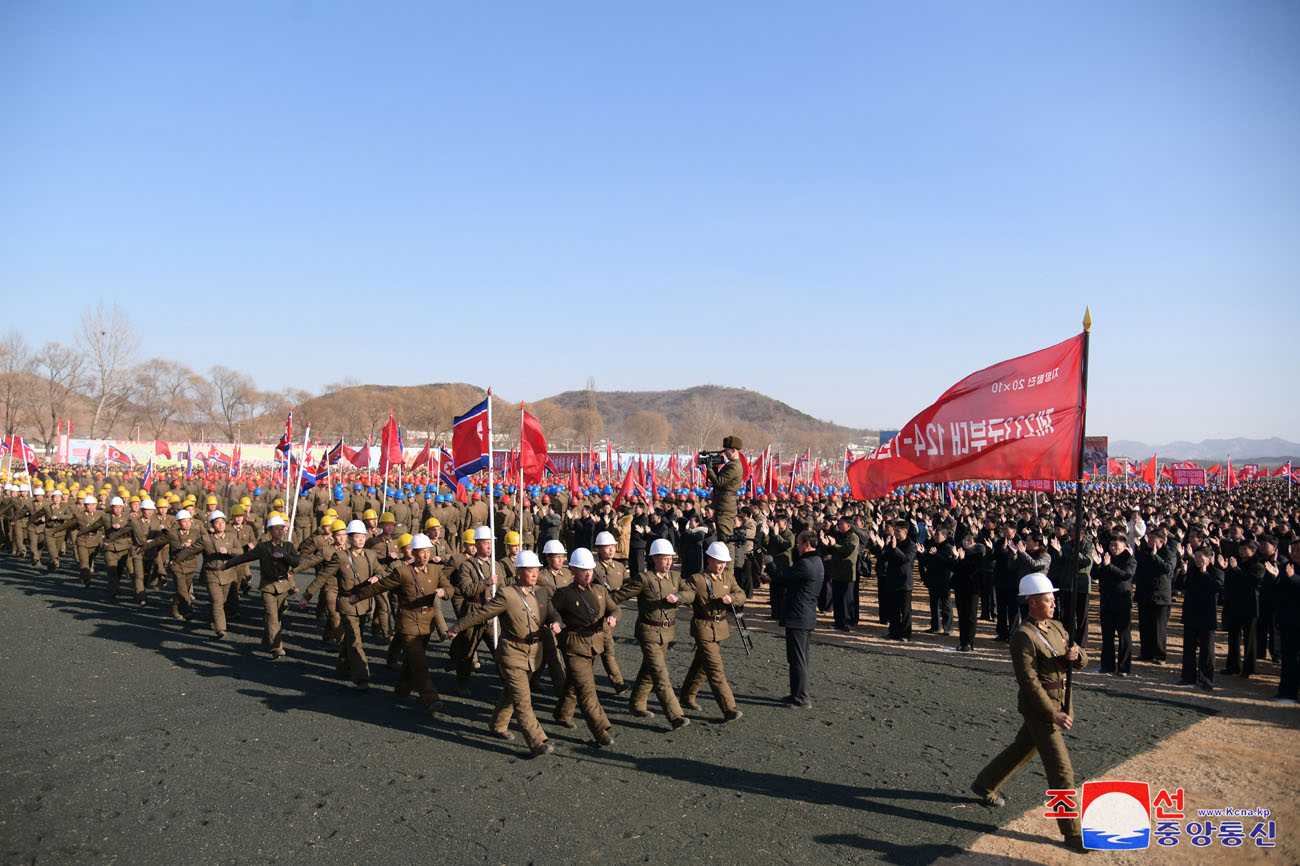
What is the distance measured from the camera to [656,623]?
8.43 m

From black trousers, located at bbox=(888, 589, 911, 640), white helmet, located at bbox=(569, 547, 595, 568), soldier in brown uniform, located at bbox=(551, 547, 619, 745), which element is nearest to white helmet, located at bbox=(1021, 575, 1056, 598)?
soldier in brown uniform, located at bbox=(551, 547, 619, 745)

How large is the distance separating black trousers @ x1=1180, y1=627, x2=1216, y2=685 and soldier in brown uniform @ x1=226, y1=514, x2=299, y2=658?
A: 12.9 metres

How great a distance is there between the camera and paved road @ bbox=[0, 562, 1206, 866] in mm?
5781

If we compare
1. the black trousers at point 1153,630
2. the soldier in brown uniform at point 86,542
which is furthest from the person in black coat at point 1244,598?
the soldier in brown uniform at point 86,542

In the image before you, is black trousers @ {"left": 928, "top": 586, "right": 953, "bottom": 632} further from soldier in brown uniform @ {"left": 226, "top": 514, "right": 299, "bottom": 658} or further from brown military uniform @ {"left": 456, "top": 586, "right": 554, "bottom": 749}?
soldier in brown uniform @ {"left": 226, "top": 514, "right": 299, "bottom": 658}

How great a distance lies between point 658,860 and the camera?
5.56 metres

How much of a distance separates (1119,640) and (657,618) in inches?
286

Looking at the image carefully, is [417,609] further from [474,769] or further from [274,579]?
[274,579]

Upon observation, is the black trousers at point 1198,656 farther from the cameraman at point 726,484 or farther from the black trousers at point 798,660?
the cameraman at point 726,484

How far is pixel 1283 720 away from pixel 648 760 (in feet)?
25.0

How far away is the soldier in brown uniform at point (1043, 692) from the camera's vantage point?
5.80 metres

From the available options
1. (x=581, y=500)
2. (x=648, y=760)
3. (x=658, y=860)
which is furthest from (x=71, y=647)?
Result: (x=581, y=500)

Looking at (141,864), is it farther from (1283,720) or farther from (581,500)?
(581,500)

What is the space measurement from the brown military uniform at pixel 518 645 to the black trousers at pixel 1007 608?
8.43 meters
